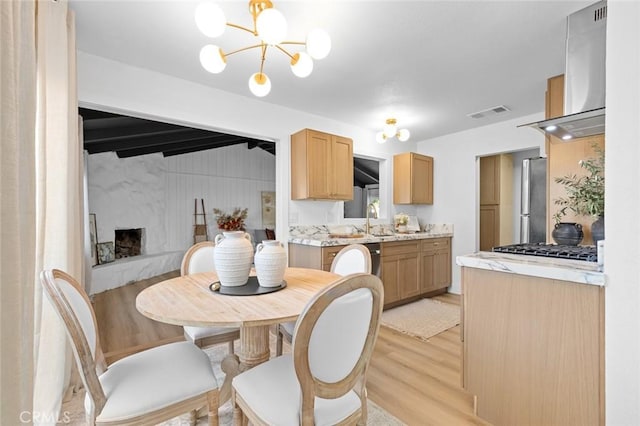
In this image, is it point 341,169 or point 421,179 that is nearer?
point 341,169

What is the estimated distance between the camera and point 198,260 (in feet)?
7.43

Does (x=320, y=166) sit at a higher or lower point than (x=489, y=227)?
higher

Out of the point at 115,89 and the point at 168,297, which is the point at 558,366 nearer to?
the point at 168,297

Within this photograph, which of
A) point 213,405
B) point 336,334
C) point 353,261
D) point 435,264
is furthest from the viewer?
point 435,264

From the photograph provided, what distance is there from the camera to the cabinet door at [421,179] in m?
4.47

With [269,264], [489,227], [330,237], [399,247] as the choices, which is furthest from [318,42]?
[489,227]

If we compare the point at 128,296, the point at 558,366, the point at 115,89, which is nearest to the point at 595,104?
the point at 558,366

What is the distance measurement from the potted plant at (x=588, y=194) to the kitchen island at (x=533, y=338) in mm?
680

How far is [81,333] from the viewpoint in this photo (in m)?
1.05

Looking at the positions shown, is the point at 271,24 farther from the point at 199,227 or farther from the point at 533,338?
the point at 199,227

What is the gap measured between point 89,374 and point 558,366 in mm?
1966

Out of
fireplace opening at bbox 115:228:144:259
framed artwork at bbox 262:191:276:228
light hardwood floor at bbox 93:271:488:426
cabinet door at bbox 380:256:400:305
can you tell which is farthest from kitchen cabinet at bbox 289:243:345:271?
framed artwork at bbox 262:191:276:228

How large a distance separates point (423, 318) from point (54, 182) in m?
3.51
